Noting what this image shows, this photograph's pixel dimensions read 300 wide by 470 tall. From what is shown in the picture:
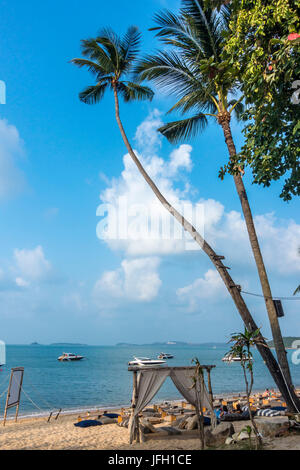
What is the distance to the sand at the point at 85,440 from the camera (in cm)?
862

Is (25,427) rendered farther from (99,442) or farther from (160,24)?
(160,24)

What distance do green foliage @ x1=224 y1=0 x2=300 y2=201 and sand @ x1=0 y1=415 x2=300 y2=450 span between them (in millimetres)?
6410

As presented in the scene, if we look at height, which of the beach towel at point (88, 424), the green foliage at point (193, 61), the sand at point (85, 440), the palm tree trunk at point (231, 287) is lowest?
the beach towel at point (88, 424)

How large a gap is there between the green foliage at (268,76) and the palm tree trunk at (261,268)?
209 centimetres

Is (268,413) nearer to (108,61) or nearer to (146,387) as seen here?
(146,387)

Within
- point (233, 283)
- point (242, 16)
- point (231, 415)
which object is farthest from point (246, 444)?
point (242, 16)

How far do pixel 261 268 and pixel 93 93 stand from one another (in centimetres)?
1026

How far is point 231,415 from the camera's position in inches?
504

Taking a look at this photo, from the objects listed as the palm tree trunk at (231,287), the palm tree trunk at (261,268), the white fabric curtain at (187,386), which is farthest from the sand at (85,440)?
the palm tree trunk at (261,268)

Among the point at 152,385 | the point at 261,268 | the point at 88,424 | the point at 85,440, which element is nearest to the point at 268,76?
the point at 261,268

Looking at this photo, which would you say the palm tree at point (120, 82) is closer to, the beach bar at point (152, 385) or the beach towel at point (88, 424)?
the beach bar at point (152, 385)

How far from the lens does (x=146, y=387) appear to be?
983cm

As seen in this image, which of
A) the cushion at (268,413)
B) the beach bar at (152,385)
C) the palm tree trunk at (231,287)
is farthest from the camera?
the cushion at (268,413)

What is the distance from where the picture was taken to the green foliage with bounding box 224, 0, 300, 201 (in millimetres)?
6418
